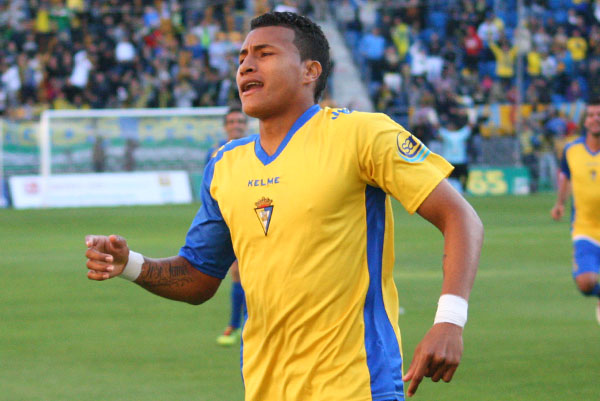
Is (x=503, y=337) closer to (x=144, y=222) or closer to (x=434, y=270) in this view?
(x=434, y=270)

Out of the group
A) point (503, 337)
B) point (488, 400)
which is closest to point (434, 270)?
point (503, 337)

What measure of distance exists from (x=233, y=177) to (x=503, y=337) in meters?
6.46

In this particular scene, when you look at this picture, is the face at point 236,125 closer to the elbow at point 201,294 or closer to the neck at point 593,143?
the neck at point 593,143

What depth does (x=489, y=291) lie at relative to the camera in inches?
509

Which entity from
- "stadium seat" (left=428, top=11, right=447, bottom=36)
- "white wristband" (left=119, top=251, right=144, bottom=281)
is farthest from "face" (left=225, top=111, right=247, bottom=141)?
"stadium seat" (left=428, top=11, right=447, bottom=36)

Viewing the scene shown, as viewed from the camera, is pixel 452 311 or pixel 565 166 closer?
pixel 452 311

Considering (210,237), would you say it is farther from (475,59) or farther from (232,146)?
(475,59)

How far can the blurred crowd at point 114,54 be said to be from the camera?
1145 inches

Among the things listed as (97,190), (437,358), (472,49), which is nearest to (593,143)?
(437,358)

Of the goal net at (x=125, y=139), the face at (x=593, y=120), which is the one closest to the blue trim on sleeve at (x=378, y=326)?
the face at (x=593, y=120)

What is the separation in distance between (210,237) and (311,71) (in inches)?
29.0

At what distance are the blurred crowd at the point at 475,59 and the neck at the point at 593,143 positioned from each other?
58.5 feet

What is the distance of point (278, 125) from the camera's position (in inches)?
149

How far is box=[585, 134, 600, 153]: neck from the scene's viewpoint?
10.8m
